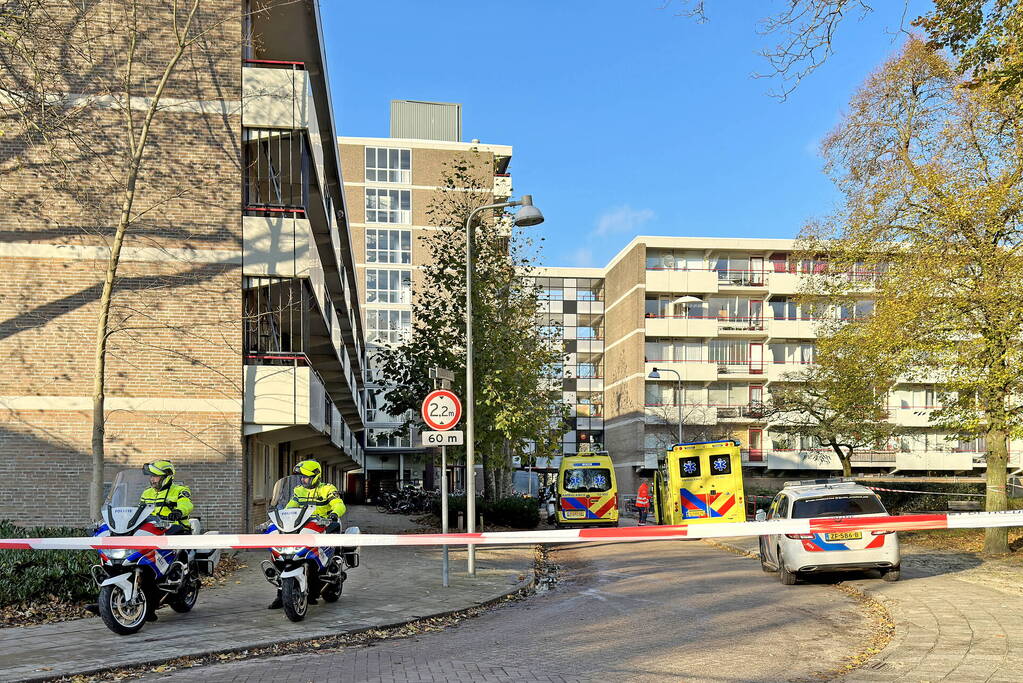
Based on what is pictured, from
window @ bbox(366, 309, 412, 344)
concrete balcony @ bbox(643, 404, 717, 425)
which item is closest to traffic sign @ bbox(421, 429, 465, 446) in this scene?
concrete balcony @ bbox(643, 404, 717, 425)

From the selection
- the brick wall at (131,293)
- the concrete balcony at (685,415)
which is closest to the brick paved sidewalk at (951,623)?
the brick wall at (131,293)

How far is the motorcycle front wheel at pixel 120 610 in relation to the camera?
379 inches

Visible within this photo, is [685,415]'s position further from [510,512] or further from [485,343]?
[485,343]

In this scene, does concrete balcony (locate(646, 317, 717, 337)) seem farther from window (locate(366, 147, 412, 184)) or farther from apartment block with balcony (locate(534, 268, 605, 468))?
window (locate(366, 147, 412, 184))

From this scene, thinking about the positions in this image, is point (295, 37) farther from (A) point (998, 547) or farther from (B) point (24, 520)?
(A) point (998, 547)

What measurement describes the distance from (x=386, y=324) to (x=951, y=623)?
204ft

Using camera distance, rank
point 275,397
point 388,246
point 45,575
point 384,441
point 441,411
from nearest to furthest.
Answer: point 45,575, point 441,411, point 275,397, point 384,441, point 388,246

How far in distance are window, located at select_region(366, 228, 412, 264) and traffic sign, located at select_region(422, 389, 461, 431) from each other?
57.6 m

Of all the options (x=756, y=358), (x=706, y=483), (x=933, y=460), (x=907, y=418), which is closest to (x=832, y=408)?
(x=706, y=483)

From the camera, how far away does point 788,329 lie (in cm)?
6300

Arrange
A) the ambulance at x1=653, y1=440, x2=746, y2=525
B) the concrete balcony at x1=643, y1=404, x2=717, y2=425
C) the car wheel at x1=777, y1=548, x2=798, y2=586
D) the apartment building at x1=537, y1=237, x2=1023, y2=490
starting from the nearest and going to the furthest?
the car wheel at x1=777, y1=548, x2=798, y2=586 < the ambulance at x1=653, y1=440, x2=746, y2=525 < the concrete balcony at x1=643, y1=404, x2=717, y2=425 < the apartment building at x1=537, y1=237, x2=1023, y2=490

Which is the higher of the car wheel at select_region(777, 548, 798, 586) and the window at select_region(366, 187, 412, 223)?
the window at select_region(366, 187, 412, 223)

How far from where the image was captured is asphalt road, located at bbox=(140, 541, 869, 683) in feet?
26.4

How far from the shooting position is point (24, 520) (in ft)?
57.6
